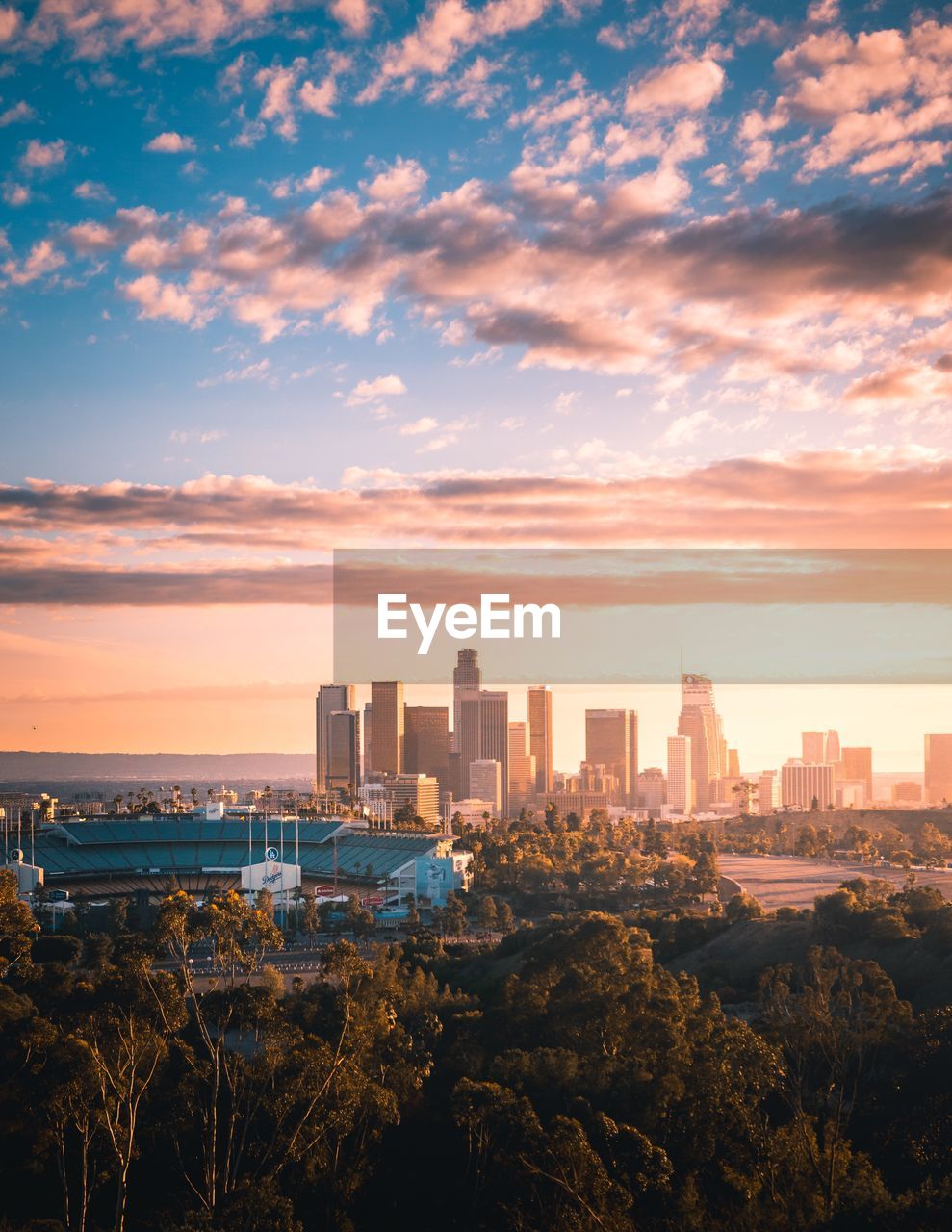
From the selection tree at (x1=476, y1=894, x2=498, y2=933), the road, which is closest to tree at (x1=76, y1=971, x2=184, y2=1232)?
tree at (x1=476, y1=894, x2=498, y2=933)

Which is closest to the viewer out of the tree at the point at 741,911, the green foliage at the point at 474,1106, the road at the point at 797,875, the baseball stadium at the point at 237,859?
the green foliage at the point at 474,1106

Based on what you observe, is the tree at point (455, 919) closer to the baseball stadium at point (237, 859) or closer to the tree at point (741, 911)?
the baseball stadium at point (237, 859)

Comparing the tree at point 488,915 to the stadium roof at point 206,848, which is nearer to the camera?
the tree at point 488,915

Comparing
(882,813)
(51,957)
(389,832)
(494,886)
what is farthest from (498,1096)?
(882,813)

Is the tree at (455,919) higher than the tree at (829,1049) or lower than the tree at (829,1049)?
lower

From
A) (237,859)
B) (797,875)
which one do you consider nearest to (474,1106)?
(797,875)

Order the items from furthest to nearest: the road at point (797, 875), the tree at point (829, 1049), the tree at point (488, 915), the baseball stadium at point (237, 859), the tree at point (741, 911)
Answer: the baseball stadium at point (237, 859)
the road at point (797, 875)
the tree at point (488, 915)
the tree at point (741, 911)
the tree at point (829, 1049)

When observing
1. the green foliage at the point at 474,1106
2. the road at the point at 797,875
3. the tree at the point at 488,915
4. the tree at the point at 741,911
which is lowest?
the road at the point at 797,875

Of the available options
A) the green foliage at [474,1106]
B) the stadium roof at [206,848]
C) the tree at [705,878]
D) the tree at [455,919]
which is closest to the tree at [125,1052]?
the green foliage at [474,1106]

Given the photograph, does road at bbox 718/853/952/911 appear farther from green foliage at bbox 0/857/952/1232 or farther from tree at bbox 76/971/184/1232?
tree at bbox 76/971/184/1232

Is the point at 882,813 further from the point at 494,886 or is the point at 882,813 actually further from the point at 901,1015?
the point at 901,1015
